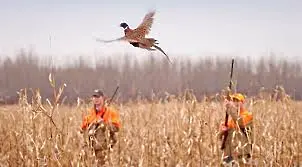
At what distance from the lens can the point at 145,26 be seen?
888mm

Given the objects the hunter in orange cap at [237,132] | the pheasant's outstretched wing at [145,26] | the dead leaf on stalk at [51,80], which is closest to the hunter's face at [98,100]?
the hunter in orange cap at [237,132]

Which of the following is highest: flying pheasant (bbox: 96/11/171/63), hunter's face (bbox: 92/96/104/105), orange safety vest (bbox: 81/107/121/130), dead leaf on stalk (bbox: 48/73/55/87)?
flying pheasant (bbox: 96/11/171/63)

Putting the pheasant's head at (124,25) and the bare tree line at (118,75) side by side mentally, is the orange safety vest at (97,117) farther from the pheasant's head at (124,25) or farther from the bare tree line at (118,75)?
the pheasant's head at (124,25)

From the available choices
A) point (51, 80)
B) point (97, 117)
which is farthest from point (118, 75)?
point (51, 80)

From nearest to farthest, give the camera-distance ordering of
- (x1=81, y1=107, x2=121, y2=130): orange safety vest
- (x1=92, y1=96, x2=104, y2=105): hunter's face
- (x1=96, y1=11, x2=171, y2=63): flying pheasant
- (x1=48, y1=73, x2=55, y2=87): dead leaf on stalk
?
1. (x1=96, y1=11, x2=171, y2=63): flying pheasant
2. (x1=48, y1=73, x2=55, y2=87): dead leaf on stalk
3. (x1=81, y1=107, x2=121, y2=130): orange safety vest
4. (x1=92, y1=96, x2=104, y2=105): hunter's face

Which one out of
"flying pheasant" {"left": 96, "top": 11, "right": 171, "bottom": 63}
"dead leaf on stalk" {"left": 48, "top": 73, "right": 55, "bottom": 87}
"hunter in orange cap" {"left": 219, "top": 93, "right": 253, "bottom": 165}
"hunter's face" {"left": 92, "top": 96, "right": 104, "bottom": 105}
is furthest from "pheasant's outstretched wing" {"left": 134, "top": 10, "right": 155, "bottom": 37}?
"hunter's face" {"left": 92, "top": 96, "right": 104, "bottom": 105}

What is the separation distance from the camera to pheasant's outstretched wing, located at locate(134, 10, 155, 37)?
0.87 m

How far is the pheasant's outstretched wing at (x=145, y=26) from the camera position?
0.87 metres

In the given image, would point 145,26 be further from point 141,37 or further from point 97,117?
point 97,117

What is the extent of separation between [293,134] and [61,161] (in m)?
2.68

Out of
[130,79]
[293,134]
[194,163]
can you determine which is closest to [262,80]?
[293,134]

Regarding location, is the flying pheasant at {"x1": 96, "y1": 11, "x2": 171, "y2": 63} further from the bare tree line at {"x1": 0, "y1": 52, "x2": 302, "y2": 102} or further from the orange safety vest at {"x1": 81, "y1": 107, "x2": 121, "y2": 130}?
the orange safety vest at {"x1": 81, "y1": 107, "x2": 121, "y2": 130}

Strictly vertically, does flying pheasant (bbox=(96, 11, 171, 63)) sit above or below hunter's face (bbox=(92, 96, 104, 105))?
above

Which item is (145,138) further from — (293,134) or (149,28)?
(149,28)
